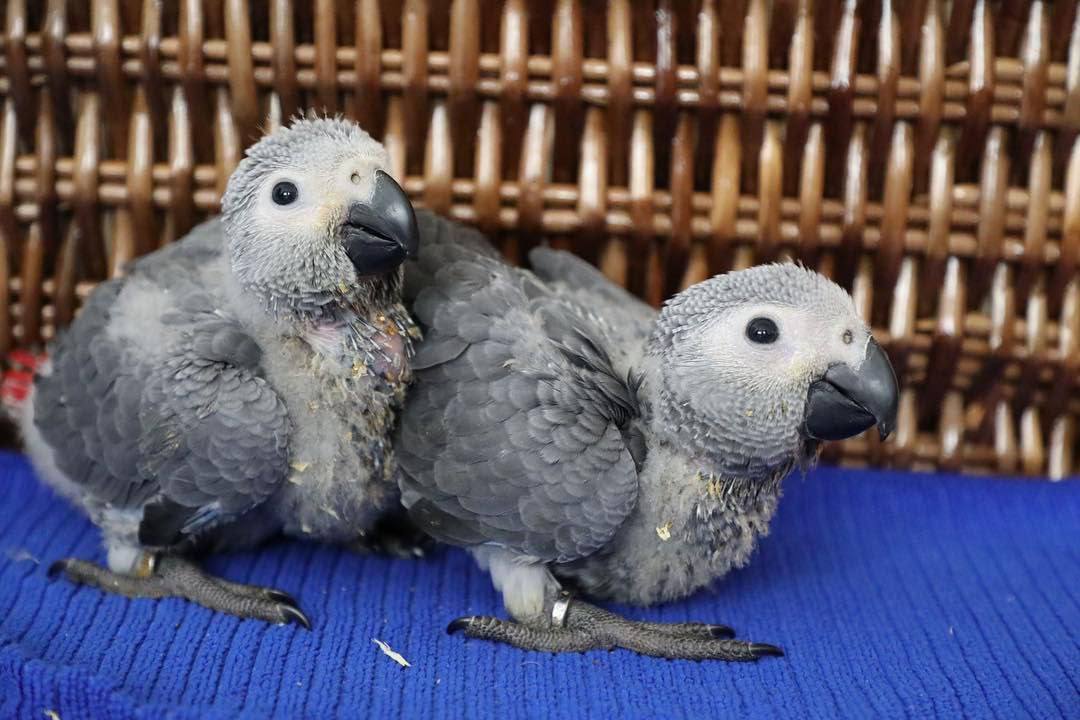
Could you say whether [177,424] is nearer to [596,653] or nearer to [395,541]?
[395,541]

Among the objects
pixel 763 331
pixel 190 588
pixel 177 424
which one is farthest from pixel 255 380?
pixel 763 331

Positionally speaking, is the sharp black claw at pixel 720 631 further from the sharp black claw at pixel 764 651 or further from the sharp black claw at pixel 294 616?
the sharp black claw at pixel 294 616

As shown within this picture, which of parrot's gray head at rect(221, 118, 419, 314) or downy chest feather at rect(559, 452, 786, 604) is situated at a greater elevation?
parrot's gray head at rect(221, 118, 419, 314)

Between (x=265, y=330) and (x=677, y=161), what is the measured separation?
0.44 m

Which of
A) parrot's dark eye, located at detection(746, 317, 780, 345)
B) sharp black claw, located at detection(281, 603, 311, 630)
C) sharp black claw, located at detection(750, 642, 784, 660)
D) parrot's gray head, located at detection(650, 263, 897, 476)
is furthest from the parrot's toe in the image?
sharp black claw, located at detection(281, 603, 311, 630)

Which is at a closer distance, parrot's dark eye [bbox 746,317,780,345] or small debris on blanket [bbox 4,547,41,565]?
parrot's dark eye [bbox 746,317,780,345]

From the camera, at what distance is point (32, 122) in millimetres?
1033

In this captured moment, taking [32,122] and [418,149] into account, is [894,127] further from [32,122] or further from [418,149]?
[32,122]

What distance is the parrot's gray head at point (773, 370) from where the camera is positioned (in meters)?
0.77

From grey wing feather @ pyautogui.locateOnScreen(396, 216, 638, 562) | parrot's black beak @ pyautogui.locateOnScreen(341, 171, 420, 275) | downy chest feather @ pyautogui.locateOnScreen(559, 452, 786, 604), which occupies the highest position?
parrot's black beak @ pyautogui.locateOnScreen(341, 171, 420, 275)

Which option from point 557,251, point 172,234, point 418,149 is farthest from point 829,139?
point 172,234

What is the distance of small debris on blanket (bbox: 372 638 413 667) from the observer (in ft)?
2.59

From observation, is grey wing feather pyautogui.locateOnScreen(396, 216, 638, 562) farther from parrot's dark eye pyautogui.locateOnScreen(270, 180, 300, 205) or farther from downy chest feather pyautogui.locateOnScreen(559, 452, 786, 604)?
parrot's dark eye pyautogui.locateOnScreen(270, 180, 300, 205)

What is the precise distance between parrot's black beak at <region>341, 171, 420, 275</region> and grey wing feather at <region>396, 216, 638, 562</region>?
0.09m
